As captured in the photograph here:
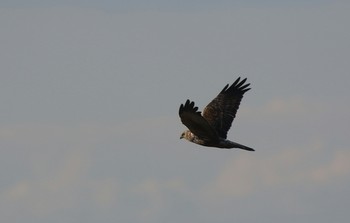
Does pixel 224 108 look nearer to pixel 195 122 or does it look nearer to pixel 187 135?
pixel 187 135

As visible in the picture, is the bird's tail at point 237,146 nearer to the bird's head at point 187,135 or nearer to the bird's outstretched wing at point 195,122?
the bird's outstretched wing at point 195,122

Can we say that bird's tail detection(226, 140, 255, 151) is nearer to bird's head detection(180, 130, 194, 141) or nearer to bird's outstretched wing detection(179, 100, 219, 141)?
bird's outstretched wing detection(179, 100, 219, 141)

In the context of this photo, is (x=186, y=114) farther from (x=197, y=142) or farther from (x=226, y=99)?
(x=226, y=99)

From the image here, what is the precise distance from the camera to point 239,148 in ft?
85.1

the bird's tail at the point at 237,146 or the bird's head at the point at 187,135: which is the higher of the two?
the bird's head at the point at 187,135

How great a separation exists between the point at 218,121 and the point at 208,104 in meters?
0.81

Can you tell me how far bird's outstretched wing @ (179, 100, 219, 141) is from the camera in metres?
24.3

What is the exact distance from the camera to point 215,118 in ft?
93.8

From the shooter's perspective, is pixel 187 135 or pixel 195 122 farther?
pixel 187 135

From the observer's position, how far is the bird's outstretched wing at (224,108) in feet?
93.1

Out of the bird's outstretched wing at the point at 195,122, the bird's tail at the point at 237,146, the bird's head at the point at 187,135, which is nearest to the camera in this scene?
the bird's outstretched wing at the point at 195,122

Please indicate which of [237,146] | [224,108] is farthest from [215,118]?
[237,146]

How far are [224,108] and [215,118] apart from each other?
56 centimetres

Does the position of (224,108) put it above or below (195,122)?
above
